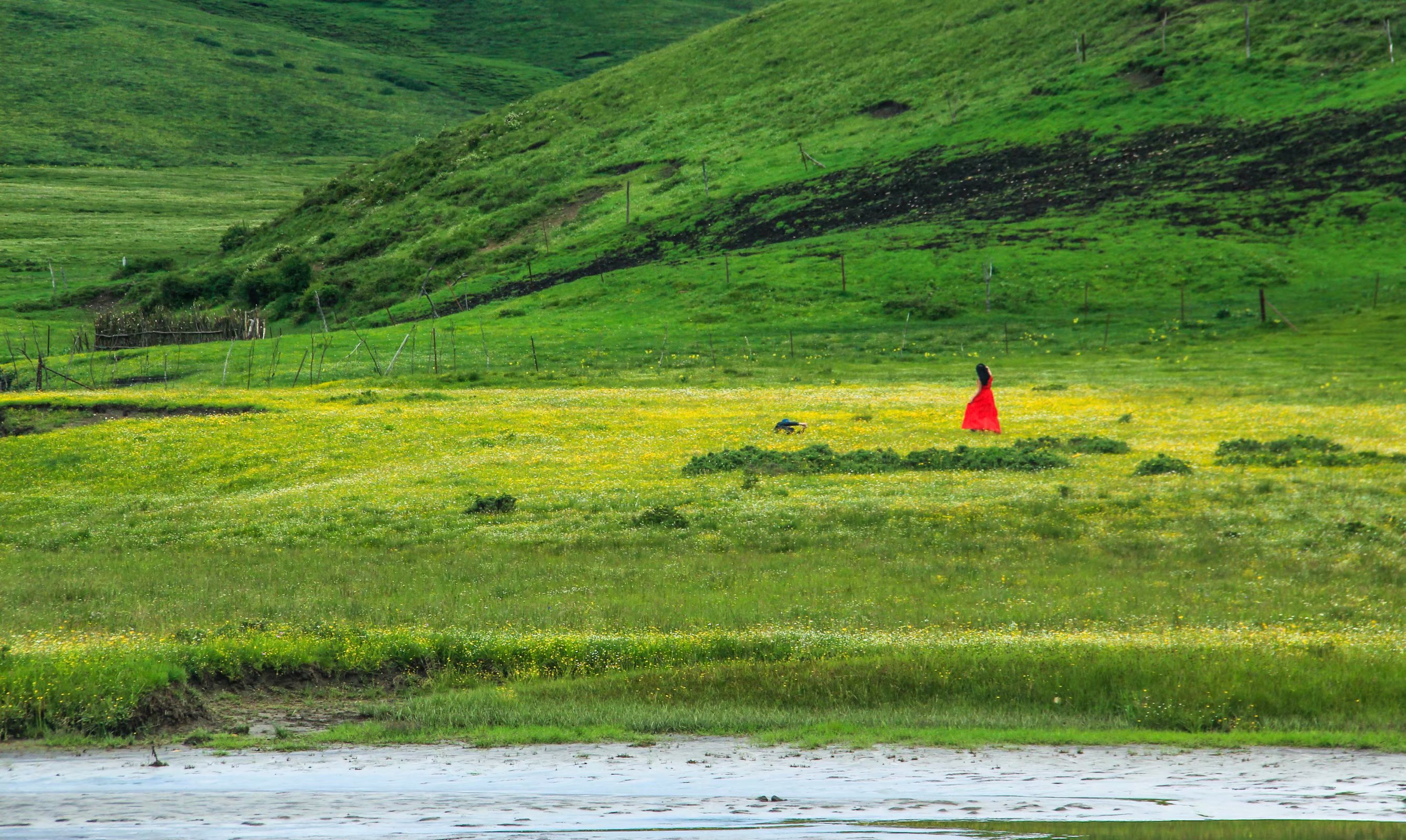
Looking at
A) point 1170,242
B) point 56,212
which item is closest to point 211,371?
point 1170,242

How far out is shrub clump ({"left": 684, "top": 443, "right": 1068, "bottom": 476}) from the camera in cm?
3162

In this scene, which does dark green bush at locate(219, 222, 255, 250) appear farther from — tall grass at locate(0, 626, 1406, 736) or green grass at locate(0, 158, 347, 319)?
tall grass at locate(0, 626, 1406, 736)

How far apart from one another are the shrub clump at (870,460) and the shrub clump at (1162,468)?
2.04m

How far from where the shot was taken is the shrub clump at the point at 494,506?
28594mm

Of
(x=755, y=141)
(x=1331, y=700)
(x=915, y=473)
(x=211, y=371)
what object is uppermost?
(x=755, y=141)

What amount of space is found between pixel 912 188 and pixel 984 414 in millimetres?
66257

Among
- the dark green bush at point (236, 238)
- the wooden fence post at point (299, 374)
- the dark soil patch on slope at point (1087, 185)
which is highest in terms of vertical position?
the dark green bush at point (236, 238)

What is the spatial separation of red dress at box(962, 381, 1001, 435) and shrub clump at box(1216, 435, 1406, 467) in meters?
6.51

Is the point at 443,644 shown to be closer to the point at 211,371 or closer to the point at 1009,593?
the point at 1009,593

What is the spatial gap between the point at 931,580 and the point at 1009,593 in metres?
1.61

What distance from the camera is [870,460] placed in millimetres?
32531

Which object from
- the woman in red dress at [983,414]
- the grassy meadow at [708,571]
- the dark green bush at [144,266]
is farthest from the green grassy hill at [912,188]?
the woman in red dress at [983,414]

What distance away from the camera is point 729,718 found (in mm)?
13867

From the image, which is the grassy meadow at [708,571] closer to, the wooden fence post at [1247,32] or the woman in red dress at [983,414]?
the woman in red dress at [983,414]
